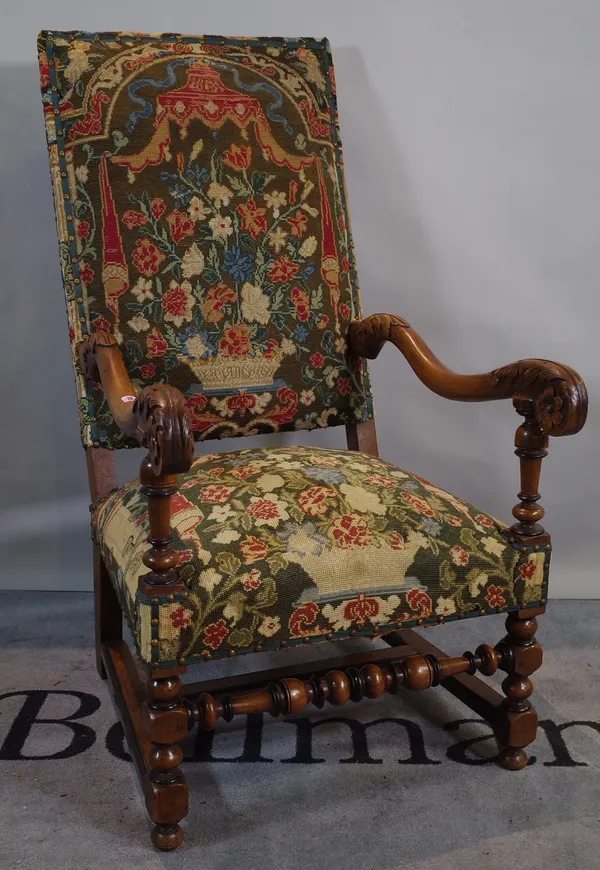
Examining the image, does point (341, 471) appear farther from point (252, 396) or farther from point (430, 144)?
point (430, 144)

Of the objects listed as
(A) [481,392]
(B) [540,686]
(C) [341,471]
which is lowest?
(B) [540,686]

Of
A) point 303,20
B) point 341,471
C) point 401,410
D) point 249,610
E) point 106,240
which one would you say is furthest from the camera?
point 401,410

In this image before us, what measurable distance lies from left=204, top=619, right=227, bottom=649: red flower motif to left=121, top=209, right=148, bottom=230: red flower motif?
84cm

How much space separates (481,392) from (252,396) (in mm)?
499

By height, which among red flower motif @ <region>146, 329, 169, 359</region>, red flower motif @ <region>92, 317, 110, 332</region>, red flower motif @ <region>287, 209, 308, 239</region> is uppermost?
red flower motif @ <region>287, 209, 308, 239</region>

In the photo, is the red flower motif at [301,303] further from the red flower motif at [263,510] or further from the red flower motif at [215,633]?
the red flower motif at [215,633]

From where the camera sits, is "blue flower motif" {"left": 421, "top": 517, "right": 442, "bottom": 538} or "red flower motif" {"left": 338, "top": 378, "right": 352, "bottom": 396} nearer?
"blue flower motif" {"left": 421, "top": 517, "right": 442, "bottom": 538}

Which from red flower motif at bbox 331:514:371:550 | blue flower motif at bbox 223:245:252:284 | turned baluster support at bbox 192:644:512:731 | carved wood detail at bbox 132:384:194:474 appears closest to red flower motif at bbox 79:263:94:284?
blue flower motif at bbox 223:245:252:284

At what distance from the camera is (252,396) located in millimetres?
1845

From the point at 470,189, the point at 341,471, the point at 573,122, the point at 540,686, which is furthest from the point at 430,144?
the point at 540,686

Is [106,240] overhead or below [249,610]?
overhead

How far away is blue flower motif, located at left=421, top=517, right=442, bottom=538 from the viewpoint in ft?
4.74

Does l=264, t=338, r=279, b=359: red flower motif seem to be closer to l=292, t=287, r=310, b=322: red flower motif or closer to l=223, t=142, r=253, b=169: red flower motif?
l=292, t=287, r=310, b=322: red flower motif

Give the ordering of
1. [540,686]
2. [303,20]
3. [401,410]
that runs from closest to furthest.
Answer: [540,686], [303,20], [401,410]
